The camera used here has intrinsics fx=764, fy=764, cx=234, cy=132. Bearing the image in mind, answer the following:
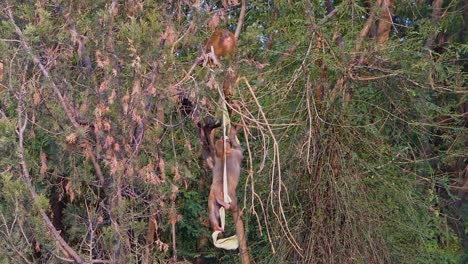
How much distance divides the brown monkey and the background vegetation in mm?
141

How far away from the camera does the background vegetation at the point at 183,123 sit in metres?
2.93

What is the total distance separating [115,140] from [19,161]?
1.28 feet

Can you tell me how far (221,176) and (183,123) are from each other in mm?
901

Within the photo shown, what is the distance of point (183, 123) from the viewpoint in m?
3.45

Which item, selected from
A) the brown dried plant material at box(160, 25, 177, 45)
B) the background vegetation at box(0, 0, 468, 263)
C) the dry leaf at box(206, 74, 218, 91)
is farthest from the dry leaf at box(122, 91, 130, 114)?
the dry leaf at box(206, 74, 218, 91)

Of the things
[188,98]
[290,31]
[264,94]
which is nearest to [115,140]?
[188,98]

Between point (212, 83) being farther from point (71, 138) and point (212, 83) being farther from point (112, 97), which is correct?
point (71, 138)

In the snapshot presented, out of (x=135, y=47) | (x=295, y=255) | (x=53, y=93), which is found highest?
(x=135, y=47)

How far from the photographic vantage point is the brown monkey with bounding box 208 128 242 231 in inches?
100

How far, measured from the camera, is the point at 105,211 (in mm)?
3480

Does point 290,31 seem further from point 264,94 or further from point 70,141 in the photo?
point 70,141

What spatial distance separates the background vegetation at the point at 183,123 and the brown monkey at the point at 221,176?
14 cm

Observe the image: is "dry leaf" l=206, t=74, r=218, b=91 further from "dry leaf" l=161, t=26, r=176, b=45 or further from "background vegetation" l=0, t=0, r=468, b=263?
"dry leaf" l=161, t=26, r=176, b=45

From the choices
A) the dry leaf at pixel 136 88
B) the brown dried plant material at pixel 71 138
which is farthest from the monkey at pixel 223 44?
Answer: the brown dried plant material at pixel 71 138
